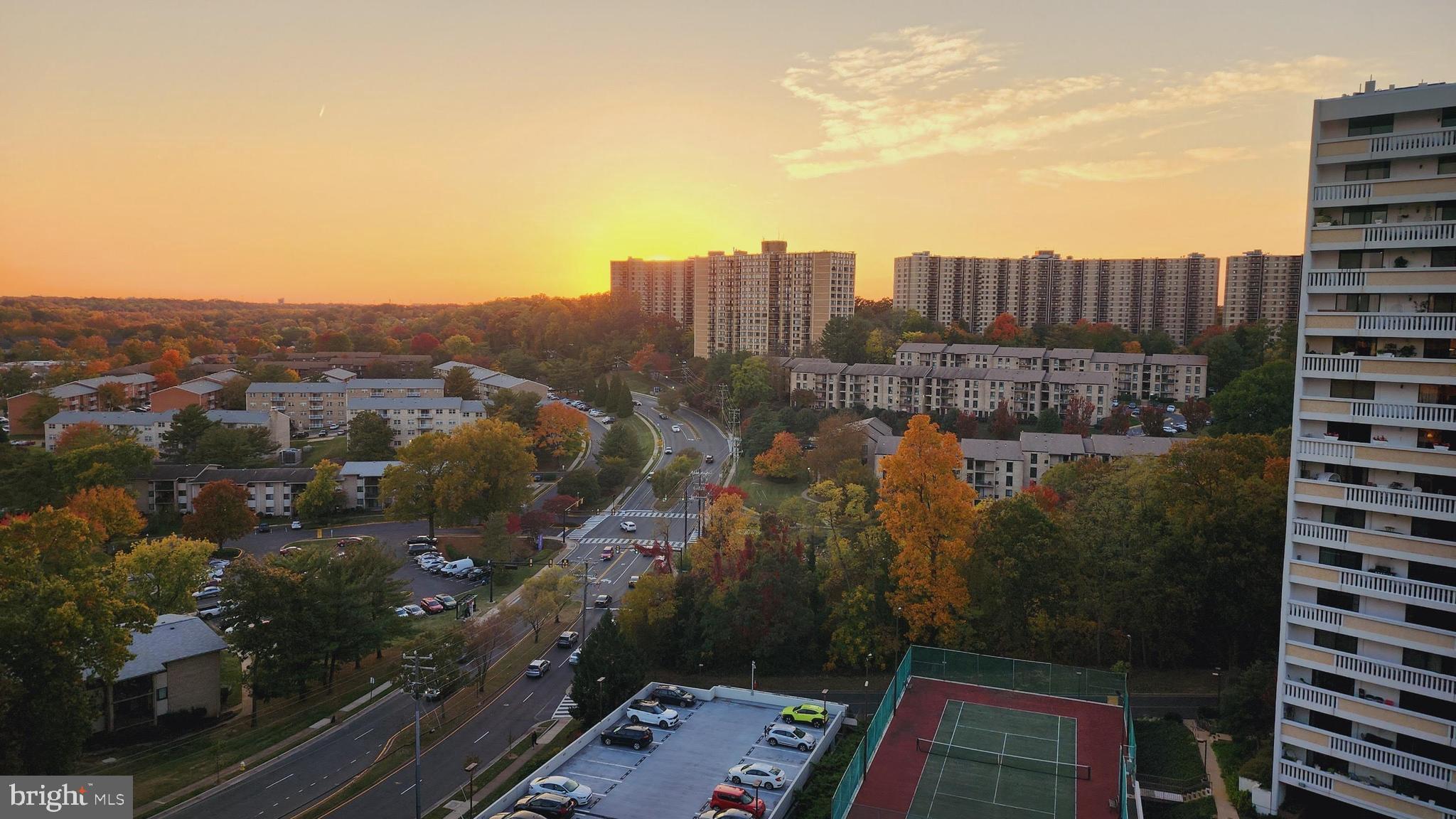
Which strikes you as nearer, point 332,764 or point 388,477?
point 332,764

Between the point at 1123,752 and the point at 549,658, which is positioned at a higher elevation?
the point at 1123,752

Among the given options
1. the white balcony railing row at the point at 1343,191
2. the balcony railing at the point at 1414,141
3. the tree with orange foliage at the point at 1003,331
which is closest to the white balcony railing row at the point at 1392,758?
the white balcony railing row at the point at 1343,191

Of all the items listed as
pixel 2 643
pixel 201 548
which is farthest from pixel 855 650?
pixel 201 548

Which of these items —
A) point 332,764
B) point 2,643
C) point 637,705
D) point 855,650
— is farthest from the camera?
point 855,650

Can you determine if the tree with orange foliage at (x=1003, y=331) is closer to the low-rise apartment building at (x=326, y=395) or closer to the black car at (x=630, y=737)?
the low-rise apartment building at (x=326, y=395)

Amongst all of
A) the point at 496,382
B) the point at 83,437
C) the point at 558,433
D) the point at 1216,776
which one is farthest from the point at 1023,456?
the point at 83,437

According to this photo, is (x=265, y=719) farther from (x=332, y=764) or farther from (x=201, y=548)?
(x=201, y=548)
